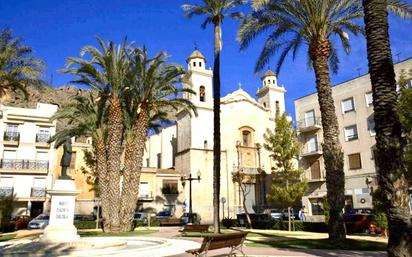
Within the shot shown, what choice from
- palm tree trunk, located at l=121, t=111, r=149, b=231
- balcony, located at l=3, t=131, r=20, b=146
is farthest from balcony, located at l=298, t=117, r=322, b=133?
balcony, located at l=3, t=131, r=20, b=146

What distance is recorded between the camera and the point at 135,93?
76.9ft

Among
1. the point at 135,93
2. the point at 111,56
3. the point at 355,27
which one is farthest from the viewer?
the point at 135,93

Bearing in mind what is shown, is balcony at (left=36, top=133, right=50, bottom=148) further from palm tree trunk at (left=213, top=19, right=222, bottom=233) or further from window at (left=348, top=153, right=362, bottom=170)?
window at (left=348, top=153, right=362, bottom=170)

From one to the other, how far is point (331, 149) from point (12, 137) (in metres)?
34.1

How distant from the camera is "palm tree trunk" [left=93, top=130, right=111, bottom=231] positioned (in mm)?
21770

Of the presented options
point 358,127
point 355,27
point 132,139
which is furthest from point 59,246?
point 358,127

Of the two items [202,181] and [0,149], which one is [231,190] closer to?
[202,181]

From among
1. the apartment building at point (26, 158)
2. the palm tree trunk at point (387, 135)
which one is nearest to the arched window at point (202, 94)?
the apartment building at point (26, 158)

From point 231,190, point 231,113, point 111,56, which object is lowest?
point 231,190

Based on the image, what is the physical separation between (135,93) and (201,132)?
70.7 ft

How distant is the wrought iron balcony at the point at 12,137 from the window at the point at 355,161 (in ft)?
108

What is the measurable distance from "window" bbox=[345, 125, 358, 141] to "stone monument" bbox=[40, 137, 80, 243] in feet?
87.6

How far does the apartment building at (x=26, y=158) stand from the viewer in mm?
36156

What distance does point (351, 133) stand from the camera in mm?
33438
